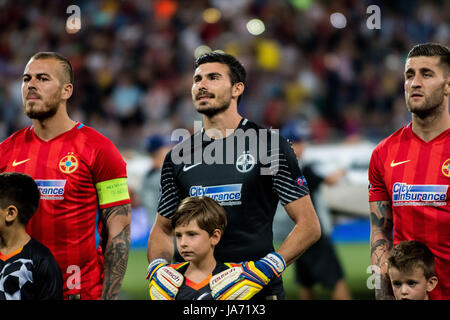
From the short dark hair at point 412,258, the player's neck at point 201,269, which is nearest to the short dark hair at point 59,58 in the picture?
the player's neck at point 201,269

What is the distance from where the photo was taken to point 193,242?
149 inches

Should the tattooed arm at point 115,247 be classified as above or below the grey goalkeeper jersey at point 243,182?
below

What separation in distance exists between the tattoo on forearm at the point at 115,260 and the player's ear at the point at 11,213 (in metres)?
0.64

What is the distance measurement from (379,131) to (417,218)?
7.79m

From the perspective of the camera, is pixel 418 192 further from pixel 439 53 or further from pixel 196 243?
pixel 196 243

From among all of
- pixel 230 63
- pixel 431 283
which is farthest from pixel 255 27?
pixel 431 283

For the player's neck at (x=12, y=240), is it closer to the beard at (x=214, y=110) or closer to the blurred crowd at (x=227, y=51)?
the beard at (x=214, y=110)

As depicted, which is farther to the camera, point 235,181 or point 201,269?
point 235,181

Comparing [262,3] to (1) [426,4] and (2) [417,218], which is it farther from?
(2) [417,218]

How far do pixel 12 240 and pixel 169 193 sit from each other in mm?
943

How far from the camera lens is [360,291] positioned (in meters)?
8.35

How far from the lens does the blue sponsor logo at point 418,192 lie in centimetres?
391

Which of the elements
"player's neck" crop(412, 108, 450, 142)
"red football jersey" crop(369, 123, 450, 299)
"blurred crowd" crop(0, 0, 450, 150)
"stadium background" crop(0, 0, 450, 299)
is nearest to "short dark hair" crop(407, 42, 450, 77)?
"player's neck" crop(412, 108, 450, 142)

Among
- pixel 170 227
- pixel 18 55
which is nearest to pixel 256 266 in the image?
pixel 170 227
